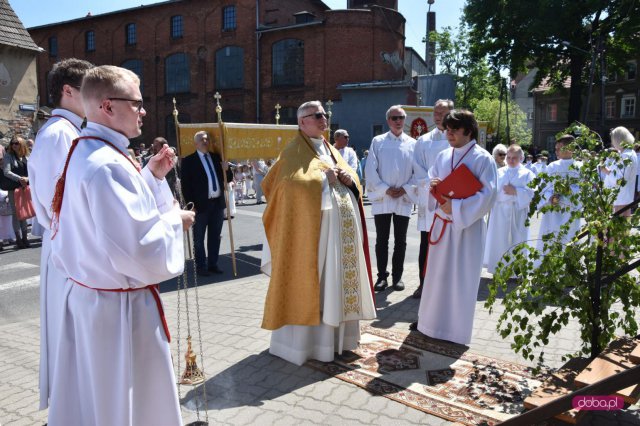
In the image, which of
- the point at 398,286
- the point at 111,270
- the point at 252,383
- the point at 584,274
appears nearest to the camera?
the point at 111,270

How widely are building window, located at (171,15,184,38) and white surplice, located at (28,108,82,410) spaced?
35.4 m

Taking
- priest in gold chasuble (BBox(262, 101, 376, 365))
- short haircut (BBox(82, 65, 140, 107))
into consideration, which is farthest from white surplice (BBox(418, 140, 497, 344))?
short haircut (BBox(82, 65, 140, 107))

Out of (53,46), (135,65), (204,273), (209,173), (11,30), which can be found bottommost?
(204,273)

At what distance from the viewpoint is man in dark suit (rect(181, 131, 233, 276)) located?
781 centimetres

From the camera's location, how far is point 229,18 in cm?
3350

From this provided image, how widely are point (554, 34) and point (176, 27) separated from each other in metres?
24.6

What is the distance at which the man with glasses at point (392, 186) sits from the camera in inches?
265

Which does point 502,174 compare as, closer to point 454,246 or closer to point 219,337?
point 454,246

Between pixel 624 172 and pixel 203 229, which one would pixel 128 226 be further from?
pixel 624 172

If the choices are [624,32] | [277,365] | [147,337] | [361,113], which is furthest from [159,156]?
[624,32]

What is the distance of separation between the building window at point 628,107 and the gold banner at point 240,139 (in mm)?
50687

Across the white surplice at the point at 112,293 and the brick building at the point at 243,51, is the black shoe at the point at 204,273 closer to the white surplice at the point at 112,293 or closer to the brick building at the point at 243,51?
the white surplice at the point at 112,293

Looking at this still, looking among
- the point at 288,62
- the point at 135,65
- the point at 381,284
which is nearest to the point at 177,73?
the point at 135,65

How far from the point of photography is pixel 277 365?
173 inches
